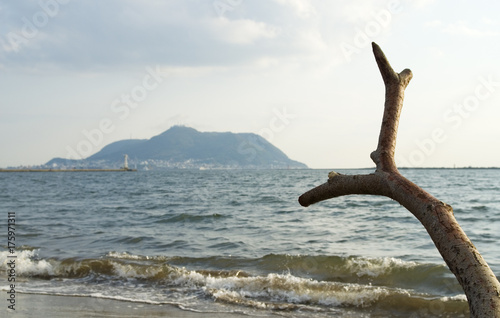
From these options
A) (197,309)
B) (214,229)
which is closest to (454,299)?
(197,309)

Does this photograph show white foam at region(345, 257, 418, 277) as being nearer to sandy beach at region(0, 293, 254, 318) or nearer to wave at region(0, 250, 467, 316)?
wave at region(0, 250, 467, 316)

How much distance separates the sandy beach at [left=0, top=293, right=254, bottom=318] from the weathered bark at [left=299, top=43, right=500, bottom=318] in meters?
5.69

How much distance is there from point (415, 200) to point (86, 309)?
670 centimetres

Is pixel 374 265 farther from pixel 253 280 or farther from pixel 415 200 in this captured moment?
pixel 415 200

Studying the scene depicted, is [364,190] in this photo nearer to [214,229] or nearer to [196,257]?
[196,257]

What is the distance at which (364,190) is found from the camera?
1925 millimetres

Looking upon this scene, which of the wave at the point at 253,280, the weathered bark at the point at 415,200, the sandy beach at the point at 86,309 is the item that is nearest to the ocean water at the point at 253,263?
the wave at the point at 253,280

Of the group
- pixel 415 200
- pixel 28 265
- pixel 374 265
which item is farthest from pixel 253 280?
pixel 415 200

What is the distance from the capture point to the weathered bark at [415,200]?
56.3 inches

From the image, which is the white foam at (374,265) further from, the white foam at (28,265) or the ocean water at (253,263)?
the white foam at (28,265)

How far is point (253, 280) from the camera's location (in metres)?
9.27

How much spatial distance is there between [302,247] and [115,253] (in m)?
4.82

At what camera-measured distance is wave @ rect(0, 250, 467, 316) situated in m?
8.14

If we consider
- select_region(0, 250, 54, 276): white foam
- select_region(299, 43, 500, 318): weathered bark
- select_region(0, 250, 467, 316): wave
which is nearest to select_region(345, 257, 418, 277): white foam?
select_region(0, 250, 467, 316): wave
